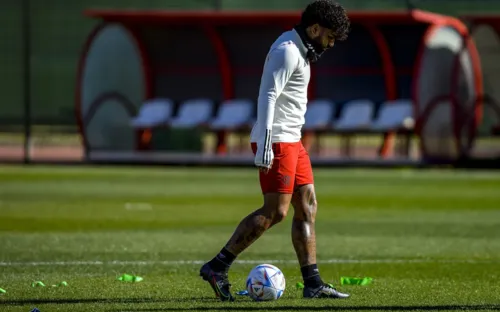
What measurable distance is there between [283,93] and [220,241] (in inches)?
205

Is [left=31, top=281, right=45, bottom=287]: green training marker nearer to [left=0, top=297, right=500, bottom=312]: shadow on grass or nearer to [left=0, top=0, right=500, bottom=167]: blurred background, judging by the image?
[left=0, top=297, right=500, bottom=312]: shadow on grass

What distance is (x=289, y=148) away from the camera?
31.6ft

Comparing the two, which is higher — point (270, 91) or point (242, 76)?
point (270, 91)

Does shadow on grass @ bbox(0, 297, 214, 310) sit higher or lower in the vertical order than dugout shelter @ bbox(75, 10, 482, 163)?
higher

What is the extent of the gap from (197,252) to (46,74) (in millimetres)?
27736

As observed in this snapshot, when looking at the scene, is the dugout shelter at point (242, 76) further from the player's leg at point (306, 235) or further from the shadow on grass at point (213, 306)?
the shadow on grass at point (213, 306)

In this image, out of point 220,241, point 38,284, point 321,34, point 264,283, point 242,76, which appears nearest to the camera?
point 264,283

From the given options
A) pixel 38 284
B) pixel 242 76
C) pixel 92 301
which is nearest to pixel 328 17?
pixel 92 301

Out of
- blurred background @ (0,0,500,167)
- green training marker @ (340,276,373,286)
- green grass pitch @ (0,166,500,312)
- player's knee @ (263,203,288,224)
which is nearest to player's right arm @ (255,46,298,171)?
player's knee @ (263,203,288,224)

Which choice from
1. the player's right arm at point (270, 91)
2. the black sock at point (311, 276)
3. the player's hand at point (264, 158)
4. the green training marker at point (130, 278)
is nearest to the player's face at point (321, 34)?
the player's right arm at point (270, 91)

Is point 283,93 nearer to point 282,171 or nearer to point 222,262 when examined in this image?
point 282,171

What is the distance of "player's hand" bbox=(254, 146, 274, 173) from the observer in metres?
9.28

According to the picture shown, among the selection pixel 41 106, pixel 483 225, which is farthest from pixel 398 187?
pixel 41 106

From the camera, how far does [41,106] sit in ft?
132
